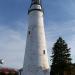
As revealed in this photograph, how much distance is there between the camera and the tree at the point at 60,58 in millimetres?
41125

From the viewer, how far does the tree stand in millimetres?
41125

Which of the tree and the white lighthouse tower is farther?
the tree

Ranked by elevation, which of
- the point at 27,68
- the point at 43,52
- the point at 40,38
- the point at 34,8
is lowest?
the point at 27,68

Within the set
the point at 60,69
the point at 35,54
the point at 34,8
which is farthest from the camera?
the point at 60,69

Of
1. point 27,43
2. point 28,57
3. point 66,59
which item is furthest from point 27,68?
point 66,59

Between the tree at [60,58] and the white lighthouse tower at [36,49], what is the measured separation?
30.2 feet

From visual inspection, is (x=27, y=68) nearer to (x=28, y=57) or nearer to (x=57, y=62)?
(x=28, y=57)

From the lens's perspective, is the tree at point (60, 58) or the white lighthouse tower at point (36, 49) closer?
the white lighthouse tower at point (36, 49)

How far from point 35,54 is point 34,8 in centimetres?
730

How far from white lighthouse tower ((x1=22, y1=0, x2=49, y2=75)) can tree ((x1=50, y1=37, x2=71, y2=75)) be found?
363 inches

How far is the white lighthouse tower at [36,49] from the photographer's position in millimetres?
31516

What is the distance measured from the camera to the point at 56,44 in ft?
148

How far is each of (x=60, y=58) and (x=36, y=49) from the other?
11.4 metres

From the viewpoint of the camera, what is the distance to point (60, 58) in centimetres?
4191
